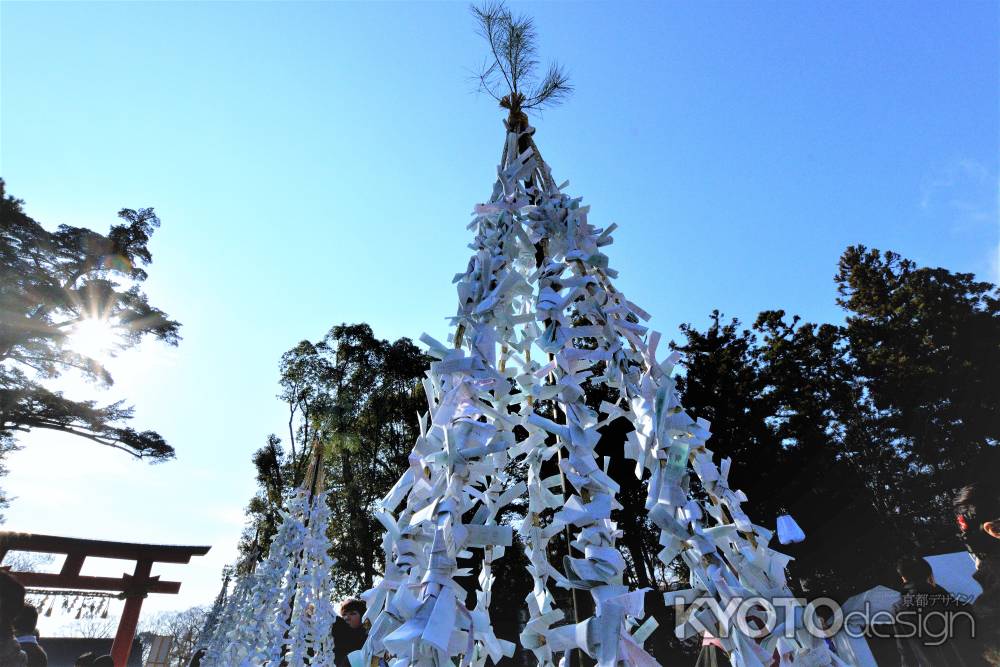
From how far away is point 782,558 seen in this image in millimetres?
1137

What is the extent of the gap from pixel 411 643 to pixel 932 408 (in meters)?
21.0

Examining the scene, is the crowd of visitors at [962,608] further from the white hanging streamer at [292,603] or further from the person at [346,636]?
the person at [346,636]

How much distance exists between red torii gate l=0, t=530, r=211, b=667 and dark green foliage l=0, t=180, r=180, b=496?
9.02 feet

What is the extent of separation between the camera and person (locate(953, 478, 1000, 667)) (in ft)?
8.70

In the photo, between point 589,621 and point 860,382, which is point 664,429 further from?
point 860,382

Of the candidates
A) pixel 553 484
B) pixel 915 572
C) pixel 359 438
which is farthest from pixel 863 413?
pixel 553 484

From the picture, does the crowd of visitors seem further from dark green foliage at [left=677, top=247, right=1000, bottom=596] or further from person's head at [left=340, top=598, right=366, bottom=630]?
dark green foliage at [left=677, top=247, right=1000, bottom=596]

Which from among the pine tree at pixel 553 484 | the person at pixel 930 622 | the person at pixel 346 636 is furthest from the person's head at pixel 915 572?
the person at pixel 346 636

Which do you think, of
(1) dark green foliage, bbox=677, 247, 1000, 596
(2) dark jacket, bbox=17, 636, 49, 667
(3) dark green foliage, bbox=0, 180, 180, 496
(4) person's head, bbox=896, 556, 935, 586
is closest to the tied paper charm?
(2) dark jacket, bbox=17, 636, 49, 667

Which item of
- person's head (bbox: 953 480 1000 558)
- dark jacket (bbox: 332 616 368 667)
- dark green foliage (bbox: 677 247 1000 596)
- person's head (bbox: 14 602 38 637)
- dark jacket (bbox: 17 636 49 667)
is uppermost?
dark green foliage (bbox: 677 247 1000 596)

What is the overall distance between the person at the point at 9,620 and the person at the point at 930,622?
5795 millimetres

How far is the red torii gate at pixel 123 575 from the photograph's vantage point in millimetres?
11078

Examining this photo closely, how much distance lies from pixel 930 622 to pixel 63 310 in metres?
14.2

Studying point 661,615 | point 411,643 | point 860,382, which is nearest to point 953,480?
point 860,382
